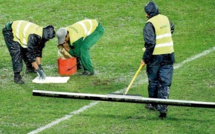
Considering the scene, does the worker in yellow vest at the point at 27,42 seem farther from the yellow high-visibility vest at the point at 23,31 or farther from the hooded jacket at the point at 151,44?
the hooded jacket at the point at 151,44

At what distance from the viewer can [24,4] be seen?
20.9m

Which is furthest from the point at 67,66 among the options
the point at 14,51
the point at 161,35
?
the point at 161,35

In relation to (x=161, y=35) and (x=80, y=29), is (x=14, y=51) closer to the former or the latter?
(x=80, y=29)

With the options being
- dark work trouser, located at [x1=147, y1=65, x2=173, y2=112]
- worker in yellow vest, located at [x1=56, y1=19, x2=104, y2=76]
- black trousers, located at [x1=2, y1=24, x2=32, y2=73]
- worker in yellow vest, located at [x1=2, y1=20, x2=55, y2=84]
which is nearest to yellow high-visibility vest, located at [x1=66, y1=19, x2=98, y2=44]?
worker in yellow vest, located at [x1=56, y1=19, x2=104, y2=76]

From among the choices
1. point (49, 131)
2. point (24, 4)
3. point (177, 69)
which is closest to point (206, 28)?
point (177, 69)

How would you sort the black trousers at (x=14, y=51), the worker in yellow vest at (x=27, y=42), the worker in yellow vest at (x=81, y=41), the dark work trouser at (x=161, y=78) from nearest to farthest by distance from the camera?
1. the dark work trouser at (x=161, y=78)
2. the worker in yellow vest at (x=27, y=42)
3. the black trousers at (x=14, y=51)
4. the worker in yellow vest at (x=81, y=41)

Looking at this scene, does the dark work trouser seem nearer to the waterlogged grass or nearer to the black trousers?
the waterlogged grass

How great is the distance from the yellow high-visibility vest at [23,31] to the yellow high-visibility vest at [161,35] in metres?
2.79

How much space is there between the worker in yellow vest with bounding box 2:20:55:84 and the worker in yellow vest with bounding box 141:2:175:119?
2.48 meters

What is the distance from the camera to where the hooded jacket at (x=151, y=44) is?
500 inches

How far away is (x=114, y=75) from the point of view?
15555mm

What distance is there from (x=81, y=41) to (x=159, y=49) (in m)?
2.92

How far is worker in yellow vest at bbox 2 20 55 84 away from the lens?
14469 mm

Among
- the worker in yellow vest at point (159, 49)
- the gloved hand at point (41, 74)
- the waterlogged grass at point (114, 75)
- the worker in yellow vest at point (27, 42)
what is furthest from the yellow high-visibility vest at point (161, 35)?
the gloved hand at point (41, 74)
